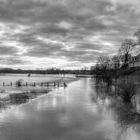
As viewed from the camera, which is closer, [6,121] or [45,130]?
[45,130]

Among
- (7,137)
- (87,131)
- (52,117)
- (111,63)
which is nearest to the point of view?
(7,137)

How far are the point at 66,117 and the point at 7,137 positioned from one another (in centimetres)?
559

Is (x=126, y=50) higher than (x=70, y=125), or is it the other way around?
(x=126, y=50)

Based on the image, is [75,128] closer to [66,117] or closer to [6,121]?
[66,117]

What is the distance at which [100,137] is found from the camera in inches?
423

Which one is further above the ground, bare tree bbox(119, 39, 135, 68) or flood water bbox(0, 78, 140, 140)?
bare tree bbox(119, 39, 135, 68)

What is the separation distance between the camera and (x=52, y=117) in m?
15.3

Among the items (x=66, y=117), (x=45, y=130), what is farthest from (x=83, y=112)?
(x=45, y=130)

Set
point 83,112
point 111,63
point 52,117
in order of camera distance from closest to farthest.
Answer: point 52,117 < point 83,112 < point 111,63

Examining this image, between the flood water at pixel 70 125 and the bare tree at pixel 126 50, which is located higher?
the bare tree at pixel 126 50

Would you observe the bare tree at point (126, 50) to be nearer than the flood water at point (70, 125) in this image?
No

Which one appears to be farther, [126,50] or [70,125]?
[126,50]

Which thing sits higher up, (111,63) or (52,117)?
(111,63)

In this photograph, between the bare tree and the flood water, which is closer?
the flood water
